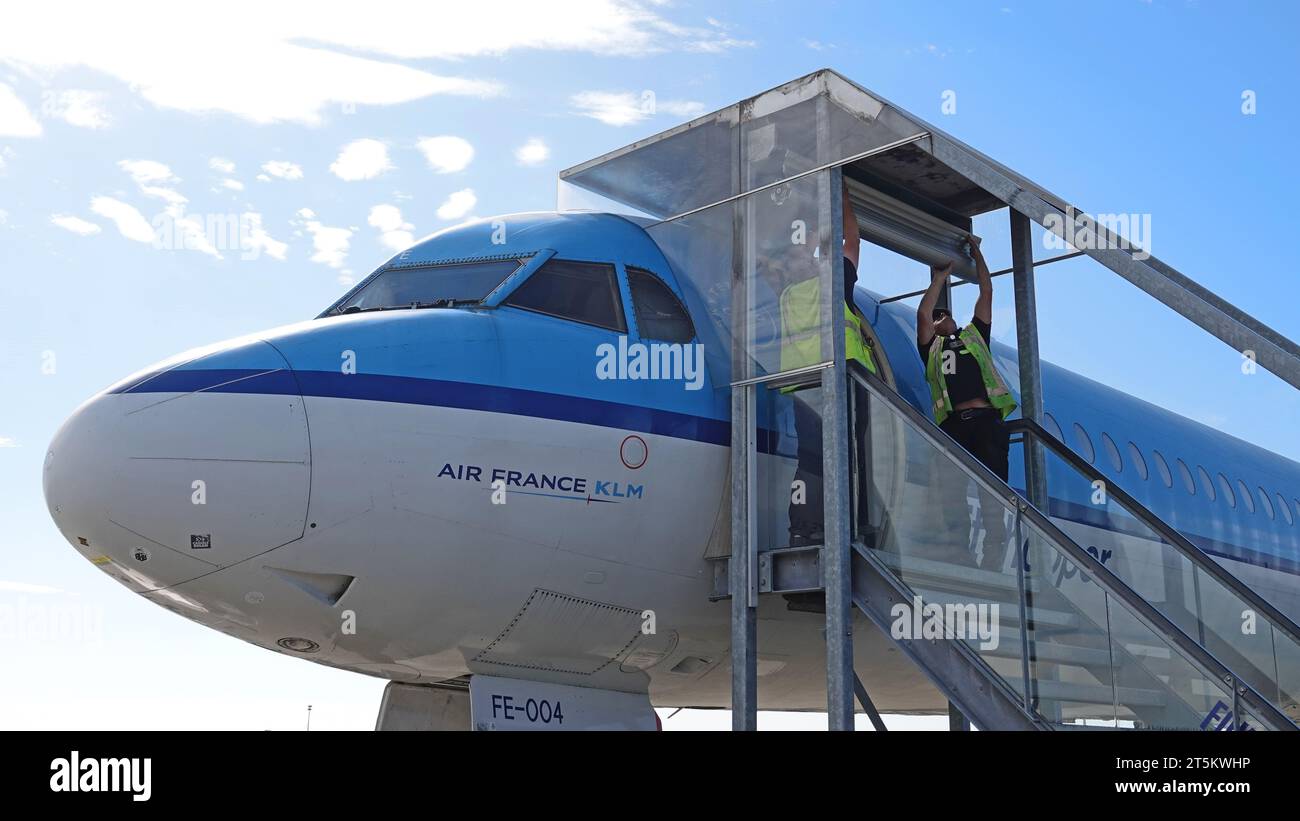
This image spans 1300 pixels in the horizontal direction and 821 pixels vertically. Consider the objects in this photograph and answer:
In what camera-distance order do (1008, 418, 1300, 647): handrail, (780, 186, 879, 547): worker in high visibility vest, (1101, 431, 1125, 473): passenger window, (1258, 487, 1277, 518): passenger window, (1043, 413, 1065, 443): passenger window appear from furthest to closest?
1. (1258, 487, 1277, 518): passenger window
2. (1101, 431, 1125, 473): passenger window
3. (1043, 413, 1065, 443): passenger window
4. (1008, 418, 1300, 647): handrail
5. (780, 186, 879, 547): worker in high visibility vest

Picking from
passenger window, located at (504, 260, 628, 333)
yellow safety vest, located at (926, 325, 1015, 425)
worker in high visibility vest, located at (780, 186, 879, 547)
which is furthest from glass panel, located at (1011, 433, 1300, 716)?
passenger window, located at (504, 260, 628, 333)

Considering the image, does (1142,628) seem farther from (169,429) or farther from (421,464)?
(169,429)

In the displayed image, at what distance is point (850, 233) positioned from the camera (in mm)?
10211

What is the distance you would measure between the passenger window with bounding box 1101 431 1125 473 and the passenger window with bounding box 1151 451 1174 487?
999 mm

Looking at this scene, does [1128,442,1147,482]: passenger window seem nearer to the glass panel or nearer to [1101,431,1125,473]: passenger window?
[1101,431,1125,473]: passenger window

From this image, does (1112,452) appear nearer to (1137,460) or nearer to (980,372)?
(1137,460)

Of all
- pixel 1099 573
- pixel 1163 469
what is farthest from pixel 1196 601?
pixel 1163 469

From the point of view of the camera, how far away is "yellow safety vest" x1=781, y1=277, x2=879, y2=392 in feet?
31.6

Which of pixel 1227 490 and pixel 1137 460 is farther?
pixel 1227 490

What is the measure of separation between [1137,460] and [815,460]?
21.7ft

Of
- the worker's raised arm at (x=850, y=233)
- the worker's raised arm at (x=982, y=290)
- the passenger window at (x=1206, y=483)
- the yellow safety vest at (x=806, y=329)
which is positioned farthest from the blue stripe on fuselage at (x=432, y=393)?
the passenger window at (x=1206, y=483)

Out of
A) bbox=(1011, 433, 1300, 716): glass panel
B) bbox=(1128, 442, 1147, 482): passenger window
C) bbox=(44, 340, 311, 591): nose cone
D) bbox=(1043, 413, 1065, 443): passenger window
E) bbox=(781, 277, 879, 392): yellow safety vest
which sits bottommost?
bbox=(1011, 433, 1300, 716): glass panel
